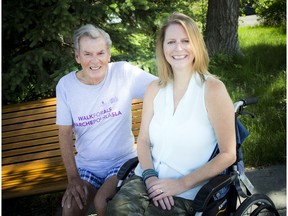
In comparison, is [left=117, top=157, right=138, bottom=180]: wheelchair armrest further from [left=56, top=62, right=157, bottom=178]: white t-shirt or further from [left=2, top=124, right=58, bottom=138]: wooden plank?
[left=2, top=124, right=58, bottom=138]: wooden plank

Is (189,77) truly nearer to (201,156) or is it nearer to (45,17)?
(201,156)

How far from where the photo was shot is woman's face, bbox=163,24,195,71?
259 centimetres

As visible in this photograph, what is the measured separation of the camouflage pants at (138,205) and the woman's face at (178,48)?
2.58 feet

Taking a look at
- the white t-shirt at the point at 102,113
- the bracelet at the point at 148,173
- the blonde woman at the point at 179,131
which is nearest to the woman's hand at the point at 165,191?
the blonde woman at the point at 179,131

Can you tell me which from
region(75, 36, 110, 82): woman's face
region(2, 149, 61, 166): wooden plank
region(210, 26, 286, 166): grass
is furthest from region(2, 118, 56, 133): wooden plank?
region(210, 26, 286, 166): grass

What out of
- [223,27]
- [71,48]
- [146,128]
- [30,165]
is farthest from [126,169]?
[223,27]

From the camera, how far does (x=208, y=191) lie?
225 cm

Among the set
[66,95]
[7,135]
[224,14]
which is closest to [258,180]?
[66,95]

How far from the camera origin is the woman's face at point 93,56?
298cm

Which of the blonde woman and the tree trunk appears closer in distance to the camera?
the blonde woman

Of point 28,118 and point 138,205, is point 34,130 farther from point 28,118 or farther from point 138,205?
point 138,205

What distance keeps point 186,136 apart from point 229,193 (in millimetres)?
437

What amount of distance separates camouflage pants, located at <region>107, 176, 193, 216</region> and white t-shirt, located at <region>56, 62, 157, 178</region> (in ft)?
1.73

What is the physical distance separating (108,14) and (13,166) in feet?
6.35
